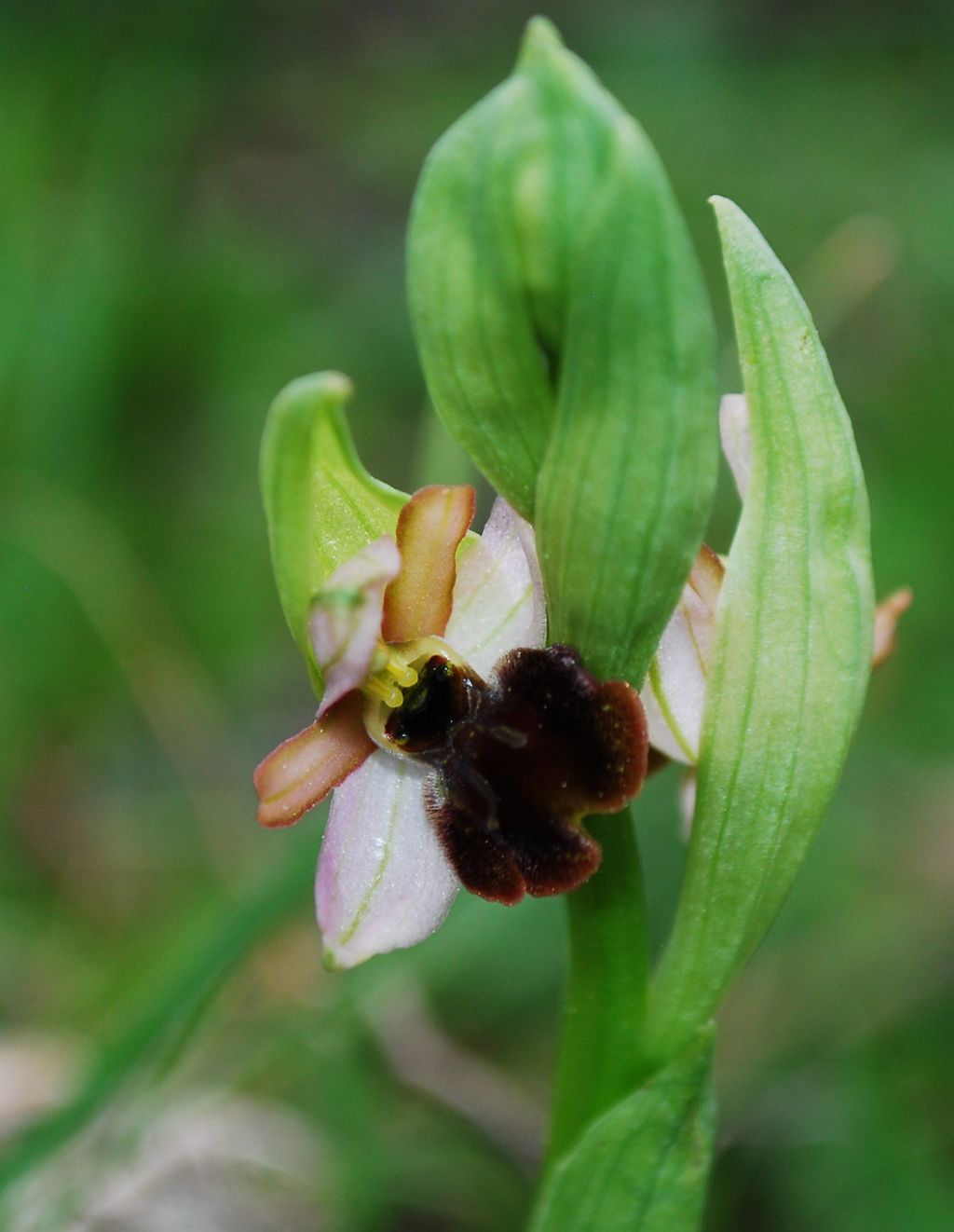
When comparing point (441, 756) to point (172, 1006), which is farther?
point (172, 1006)

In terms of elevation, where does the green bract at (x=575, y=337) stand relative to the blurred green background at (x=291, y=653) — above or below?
above

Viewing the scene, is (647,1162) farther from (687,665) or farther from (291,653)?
(291,653)

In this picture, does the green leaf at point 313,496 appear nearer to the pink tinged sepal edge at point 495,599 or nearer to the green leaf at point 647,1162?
the pink tinged sepal edge at point 495,599

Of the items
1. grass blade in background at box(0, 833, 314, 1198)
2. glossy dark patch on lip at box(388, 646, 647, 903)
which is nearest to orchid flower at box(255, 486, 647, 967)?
glossy dark patch on lip at box(388, 646, 647, 903)

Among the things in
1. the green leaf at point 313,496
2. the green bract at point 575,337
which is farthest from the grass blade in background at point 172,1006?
the green bract at point 575,337

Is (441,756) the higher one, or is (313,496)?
(313,496)

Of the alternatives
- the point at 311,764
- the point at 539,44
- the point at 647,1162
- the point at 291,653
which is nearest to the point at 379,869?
the point at 311,764

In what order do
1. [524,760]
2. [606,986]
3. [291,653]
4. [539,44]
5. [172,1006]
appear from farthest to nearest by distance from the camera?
1. [291,653]
2. [172,1006]
3. [606,986]
4. [524,760]
5. [539,44]
